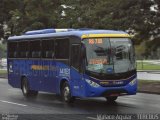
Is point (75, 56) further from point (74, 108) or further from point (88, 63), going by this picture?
point (74, 108)

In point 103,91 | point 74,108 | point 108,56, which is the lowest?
point 74,108

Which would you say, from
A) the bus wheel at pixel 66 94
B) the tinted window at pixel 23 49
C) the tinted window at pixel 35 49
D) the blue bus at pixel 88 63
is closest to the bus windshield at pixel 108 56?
the blue bus at pixel 88 63

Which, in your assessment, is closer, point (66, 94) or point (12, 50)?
point (66, 94)

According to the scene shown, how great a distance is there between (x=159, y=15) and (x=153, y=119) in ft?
56.2

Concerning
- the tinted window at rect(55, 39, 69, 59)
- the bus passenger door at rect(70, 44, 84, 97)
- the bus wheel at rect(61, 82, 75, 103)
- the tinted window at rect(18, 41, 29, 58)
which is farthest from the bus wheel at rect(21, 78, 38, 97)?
the bus passenger door at rect(70, 44, 84, 97)

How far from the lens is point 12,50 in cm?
2575

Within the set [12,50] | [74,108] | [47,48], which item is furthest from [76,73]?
[12,50]

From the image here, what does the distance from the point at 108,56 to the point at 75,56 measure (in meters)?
1.33

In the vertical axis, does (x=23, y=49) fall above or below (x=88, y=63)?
above

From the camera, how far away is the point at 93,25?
35156 millimetres

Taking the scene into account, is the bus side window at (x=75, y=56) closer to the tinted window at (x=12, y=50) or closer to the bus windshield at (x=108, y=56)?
the bus windshield at (x=108, y=56)

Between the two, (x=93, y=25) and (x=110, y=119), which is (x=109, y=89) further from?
(x=93, y=25)

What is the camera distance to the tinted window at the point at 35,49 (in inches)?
887

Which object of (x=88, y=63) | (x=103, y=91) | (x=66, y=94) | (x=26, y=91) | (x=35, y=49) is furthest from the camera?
(x=26, y=91)
